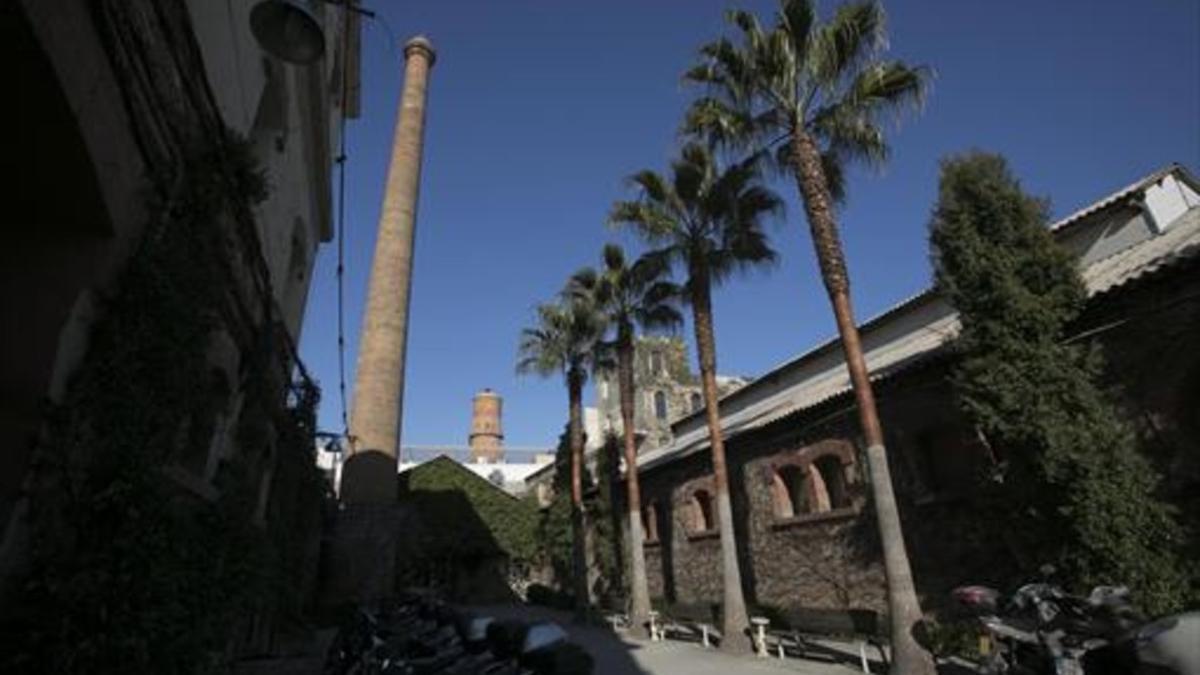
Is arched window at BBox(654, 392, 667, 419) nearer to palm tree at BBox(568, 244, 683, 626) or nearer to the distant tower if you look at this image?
the distant tower

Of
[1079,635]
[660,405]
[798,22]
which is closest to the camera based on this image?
[1079,635]

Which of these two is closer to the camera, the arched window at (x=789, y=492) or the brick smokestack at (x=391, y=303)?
the arched window at (x=789, y=492)

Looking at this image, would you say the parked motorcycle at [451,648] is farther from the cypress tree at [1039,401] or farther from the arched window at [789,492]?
the arched window at [789,492]

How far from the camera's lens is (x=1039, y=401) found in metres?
10.5

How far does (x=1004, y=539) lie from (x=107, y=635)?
38.5 ft

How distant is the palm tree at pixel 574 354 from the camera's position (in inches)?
1009

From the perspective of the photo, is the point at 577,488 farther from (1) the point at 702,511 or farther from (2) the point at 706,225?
(2) the point at 706,225

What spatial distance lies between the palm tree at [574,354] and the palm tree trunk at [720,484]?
796cm

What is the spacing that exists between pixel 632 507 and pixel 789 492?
4.81 metres

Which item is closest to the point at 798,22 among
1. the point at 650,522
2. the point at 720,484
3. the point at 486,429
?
the point at 720,484

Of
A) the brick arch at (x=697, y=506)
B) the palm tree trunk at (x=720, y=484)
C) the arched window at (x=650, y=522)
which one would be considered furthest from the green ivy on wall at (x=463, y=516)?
the palm tree trunk at (x=720, y=484)

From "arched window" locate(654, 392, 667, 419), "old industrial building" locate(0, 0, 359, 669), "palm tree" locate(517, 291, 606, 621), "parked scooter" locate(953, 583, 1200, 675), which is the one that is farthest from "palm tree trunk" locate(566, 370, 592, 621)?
"arched window" locate(654, 392, 667, 419)

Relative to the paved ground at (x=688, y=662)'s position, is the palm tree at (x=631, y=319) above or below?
above

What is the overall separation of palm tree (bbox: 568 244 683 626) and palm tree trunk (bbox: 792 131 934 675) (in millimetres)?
7161
